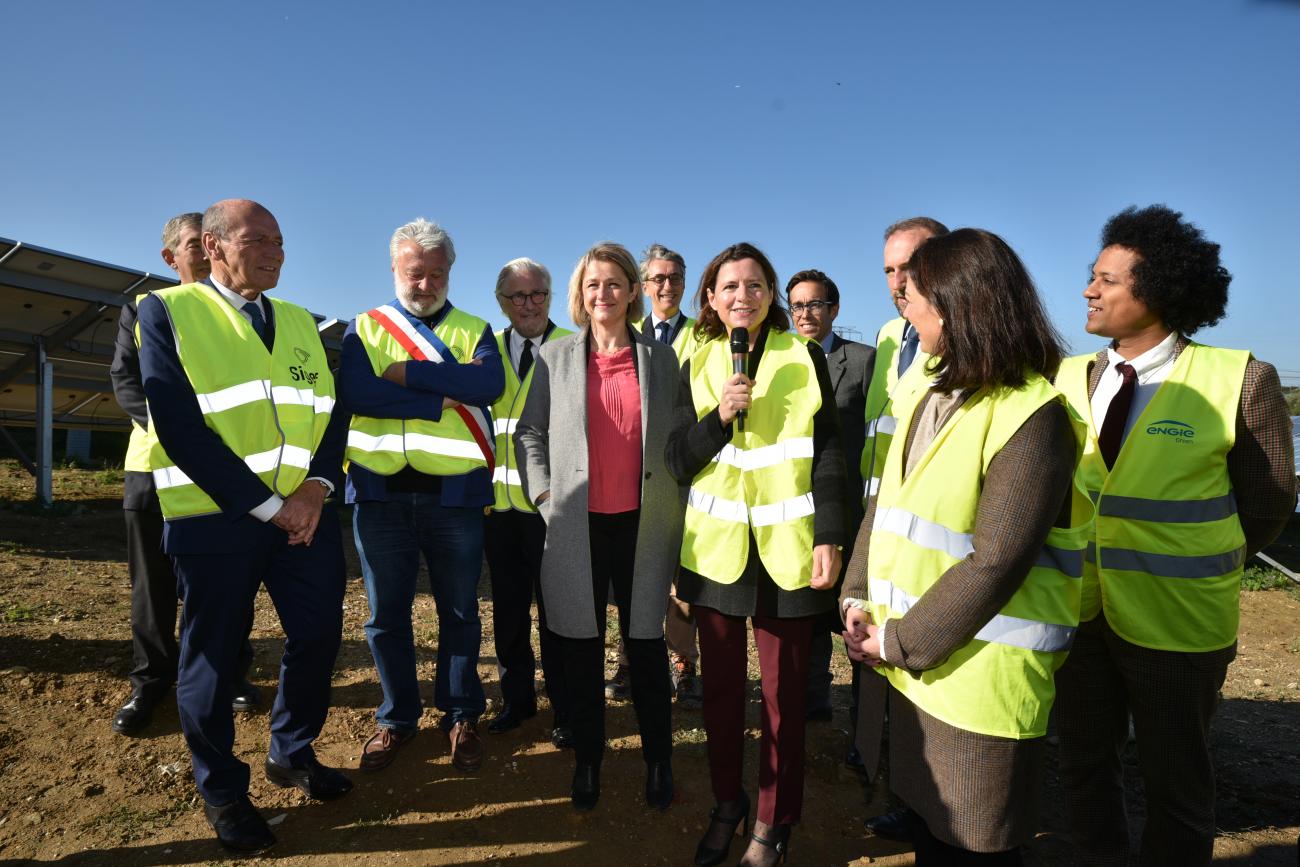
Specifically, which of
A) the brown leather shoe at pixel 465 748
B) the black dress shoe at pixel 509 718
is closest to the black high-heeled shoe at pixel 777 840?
the brown leather shoe at pixel 465 748

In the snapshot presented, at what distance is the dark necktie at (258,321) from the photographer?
9.83 ft

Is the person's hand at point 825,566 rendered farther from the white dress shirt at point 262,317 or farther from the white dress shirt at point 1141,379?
the white dress shirt at point 262,317

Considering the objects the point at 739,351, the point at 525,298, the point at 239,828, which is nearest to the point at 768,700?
the point at 739,351

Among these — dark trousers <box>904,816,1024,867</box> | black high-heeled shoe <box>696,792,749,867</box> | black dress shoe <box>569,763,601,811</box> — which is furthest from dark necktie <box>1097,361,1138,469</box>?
black dress shoe <box>569,763,601,811</box>

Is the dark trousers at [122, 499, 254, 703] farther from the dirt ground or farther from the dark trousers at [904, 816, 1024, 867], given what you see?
the dark trousers at [904, 816, 1024, 867]

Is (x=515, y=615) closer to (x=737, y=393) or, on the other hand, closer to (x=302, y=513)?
(x=302, y=513)

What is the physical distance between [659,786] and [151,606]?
284 cm

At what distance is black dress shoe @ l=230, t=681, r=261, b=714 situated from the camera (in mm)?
4070

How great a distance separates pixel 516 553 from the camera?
154 inches

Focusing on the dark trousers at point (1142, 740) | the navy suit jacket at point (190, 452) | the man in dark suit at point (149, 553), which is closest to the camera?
the dark trousers at point (1142, 740)

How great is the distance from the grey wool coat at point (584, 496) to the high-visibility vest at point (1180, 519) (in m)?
1.59

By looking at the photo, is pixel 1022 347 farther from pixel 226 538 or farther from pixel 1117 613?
pixel 226 538

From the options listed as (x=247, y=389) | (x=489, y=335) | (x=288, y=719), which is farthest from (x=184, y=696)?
(x=489, y=335)

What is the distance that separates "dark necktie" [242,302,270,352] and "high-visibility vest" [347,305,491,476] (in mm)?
493
